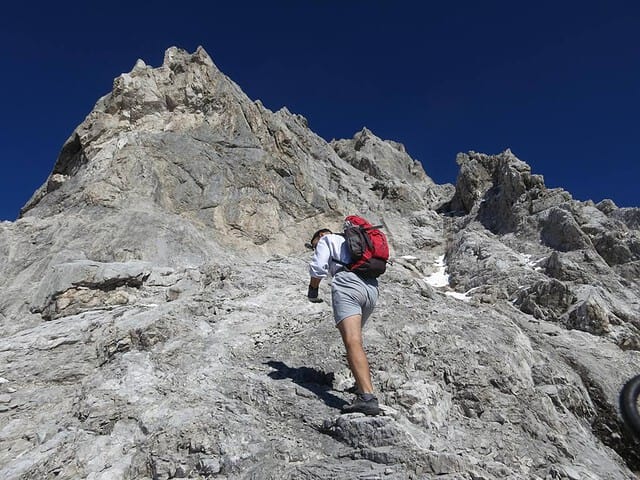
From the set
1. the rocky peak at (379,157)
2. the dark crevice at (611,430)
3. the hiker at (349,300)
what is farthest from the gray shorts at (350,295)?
the rocky peak at (379,157)

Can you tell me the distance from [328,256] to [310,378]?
2.26 metres

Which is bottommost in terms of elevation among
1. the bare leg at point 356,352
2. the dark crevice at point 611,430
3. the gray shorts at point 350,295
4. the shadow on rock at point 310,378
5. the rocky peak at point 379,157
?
the dark crevice at point 611,430

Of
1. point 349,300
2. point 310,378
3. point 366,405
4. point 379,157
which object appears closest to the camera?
point 366,405

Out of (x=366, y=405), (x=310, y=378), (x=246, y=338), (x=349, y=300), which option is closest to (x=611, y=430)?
(x=310, y=378)

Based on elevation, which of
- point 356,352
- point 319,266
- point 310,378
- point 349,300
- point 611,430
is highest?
point 319,266

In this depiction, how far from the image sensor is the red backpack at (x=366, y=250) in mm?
6145

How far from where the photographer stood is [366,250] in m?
6.21

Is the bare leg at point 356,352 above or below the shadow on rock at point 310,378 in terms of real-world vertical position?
above

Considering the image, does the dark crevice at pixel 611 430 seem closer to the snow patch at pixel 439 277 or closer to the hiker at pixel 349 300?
the hiker at pixel 349 300

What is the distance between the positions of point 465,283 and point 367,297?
72.4 feet

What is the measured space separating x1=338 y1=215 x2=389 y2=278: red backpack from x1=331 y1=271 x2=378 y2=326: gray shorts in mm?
132

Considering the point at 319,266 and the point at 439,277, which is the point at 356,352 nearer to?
the point at 319,266

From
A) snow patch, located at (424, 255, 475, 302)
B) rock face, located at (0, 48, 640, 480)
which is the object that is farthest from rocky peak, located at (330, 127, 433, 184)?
rock face, located at (0, 48, 640, 480)

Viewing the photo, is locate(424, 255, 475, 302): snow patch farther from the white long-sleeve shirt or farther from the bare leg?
the bare leg
